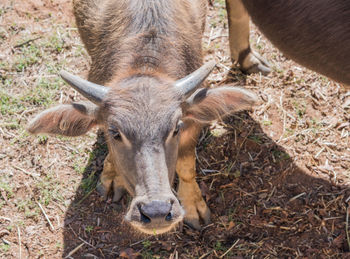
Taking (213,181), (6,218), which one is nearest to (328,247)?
(213,181)

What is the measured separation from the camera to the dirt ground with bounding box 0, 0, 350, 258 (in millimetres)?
5121

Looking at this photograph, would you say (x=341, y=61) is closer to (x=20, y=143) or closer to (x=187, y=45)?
(x=187, y=45)

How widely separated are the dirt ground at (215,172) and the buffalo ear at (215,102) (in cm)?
115

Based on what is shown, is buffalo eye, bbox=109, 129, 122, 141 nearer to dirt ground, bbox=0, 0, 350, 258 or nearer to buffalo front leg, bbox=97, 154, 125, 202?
buffalo front leg, bbox=97, 154, 125, 202

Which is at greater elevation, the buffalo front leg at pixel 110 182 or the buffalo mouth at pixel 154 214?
the buffalo mouth at pixel 154 214

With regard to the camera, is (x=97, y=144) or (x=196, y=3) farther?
(x=97, y=144)

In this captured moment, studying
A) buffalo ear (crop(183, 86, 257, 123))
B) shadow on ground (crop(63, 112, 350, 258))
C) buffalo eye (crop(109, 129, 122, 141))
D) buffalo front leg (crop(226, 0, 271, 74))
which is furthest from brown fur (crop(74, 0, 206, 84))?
Result: shadow on ground (crop(63, 112, 350, 258))

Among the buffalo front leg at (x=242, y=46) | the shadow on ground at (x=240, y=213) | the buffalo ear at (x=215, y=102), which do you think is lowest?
the shadow on ground at (x=240, y=213)

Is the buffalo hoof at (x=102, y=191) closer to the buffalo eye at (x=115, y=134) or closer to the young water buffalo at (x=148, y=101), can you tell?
the young water buffalo at (x=148, y=101)

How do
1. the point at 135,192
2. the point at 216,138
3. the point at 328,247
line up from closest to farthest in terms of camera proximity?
the point at 135,192, the point at 328,247, the point at 216,138

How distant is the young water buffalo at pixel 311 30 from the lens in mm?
4297

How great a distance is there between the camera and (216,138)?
577cm

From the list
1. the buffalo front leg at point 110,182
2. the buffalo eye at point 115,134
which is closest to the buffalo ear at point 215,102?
the buffalo eye at point 115,134

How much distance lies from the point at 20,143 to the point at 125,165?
105 inches
